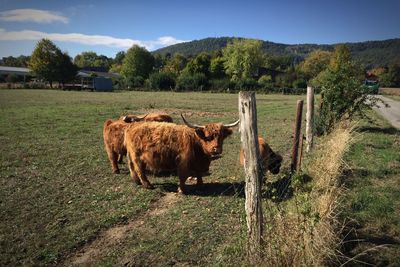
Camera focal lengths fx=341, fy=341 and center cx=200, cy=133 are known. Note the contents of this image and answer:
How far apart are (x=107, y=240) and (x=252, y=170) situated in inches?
113

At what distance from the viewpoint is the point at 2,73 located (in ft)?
301

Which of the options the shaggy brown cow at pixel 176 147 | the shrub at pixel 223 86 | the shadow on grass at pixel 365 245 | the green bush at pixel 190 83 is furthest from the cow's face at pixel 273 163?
the green bush at pixel 190 83

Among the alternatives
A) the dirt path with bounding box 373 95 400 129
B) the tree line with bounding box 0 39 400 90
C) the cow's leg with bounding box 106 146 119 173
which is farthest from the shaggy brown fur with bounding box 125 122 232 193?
the tree line with bounding box 0 39 400 90

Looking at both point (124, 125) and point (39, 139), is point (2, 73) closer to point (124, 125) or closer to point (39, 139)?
point (39, 139)

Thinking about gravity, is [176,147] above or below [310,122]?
below

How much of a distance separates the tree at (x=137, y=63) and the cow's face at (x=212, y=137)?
→ 9199 cm

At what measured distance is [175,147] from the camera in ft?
26.3

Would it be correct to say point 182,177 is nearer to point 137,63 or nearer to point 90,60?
point 137,63

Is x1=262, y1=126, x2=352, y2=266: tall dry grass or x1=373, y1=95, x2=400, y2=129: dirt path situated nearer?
x1=262, y1=126, x2=352, y2=266: tall dry grass

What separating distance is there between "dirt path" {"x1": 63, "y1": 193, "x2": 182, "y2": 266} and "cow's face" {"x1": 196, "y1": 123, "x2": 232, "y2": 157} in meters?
1.45

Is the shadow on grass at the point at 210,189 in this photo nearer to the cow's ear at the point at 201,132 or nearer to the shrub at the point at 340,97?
the cow's ear at the point at 201,132

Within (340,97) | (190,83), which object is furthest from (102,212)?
(190,83)

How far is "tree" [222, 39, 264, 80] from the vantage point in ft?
279

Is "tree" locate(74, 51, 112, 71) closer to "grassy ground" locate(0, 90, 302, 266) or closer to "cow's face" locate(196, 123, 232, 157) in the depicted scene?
"grassy ground" locate(0, 90, 302, 266)
